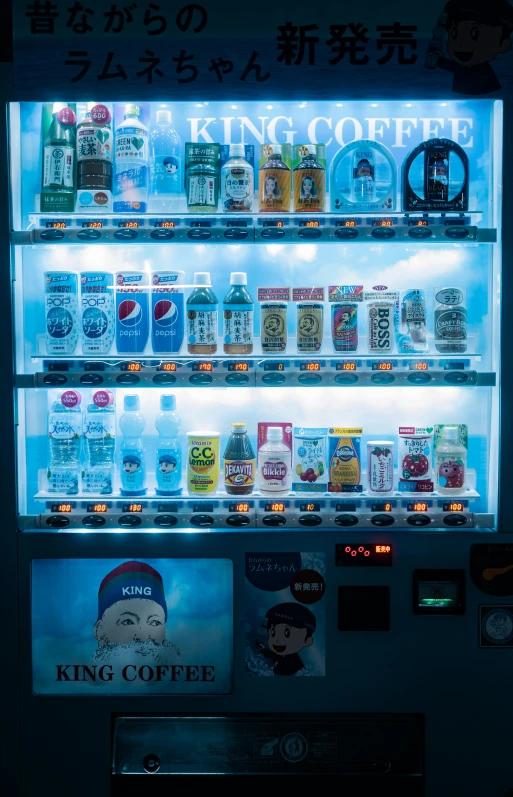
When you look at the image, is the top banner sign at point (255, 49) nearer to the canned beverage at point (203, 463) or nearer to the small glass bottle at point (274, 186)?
the small glass bottle at point (274, 186)

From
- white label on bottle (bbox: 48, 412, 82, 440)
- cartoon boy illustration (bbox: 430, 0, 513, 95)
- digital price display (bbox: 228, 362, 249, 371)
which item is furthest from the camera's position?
white label on bottle (bbox: 48, 412, 82, 440)

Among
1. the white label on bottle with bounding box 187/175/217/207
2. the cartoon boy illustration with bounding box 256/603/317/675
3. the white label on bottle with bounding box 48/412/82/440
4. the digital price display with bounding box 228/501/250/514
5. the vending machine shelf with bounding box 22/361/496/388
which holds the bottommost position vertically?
the cartoon boy illustration with bounding box 256/603/317/675

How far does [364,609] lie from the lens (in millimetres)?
2652

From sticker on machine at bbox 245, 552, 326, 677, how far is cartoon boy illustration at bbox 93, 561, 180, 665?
0.34 meters

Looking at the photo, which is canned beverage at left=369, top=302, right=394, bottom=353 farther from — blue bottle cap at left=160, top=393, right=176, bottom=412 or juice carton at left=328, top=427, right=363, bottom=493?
blue bottle cap at left=160, top=393, right=176, bottom=412

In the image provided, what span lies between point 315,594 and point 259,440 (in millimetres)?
725

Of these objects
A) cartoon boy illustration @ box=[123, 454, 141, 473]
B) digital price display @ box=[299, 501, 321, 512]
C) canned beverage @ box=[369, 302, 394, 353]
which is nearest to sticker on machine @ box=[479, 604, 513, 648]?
digital price display @ box=[299, 501, 321, 512]

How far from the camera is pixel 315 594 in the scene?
8.78 ft

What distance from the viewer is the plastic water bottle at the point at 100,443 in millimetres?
2938

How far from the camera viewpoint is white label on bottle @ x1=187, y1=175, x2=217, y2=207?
288 cm

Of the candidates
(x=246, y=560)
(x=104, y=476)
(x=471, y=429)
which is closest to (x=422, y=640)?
(x=246, y=560)

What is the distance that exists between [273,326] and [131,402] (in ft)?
2.30

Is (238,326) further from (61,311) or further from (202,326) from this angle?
(61,311)

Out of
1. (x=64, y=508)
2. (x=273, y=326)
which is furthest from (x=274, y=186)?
(x=64, y=508)
